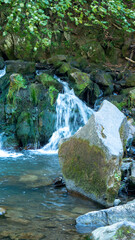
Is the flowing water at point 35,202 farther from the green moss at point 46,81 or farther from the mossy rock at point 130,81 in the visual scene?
the mossy rock at point 130,81

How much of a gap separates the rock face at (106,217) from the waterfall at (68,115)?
6.26 m

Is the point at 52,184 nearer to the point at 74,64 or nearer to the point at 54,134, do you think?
the point at 54,134

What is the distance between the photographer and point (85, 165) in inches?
168

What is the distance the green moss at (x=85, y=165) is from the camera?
401 centimetres

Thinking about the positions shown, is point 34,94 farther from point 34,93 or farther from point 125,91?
point 125,91

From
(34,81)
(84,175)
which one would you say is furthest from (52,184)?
(34,81)

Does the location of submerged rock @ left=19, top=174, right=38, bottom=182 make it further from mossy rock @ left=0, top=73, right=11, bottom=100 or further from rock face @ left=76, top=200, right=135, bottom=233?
mossy rock @ left=0, top=73, right=11, bottom=100

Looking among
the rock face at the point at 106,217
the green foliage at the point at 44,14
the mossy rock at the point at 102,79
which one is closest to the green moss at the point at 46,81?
the mossy rock at the point at 102,79

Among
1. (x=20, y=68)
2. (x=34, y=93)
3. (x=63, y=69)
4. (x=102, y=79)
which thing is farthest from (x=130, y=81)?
(x=20, y=68)

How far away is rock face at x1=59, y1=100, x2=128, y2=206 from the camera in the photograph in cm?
392

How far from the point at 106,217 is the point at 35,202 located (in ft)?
4.55

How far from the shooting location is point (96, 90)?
11.7 m

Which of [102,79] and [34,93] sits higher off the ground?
[102,79]

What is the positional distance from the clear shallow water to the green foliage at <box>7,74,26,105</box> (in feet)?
13.4
